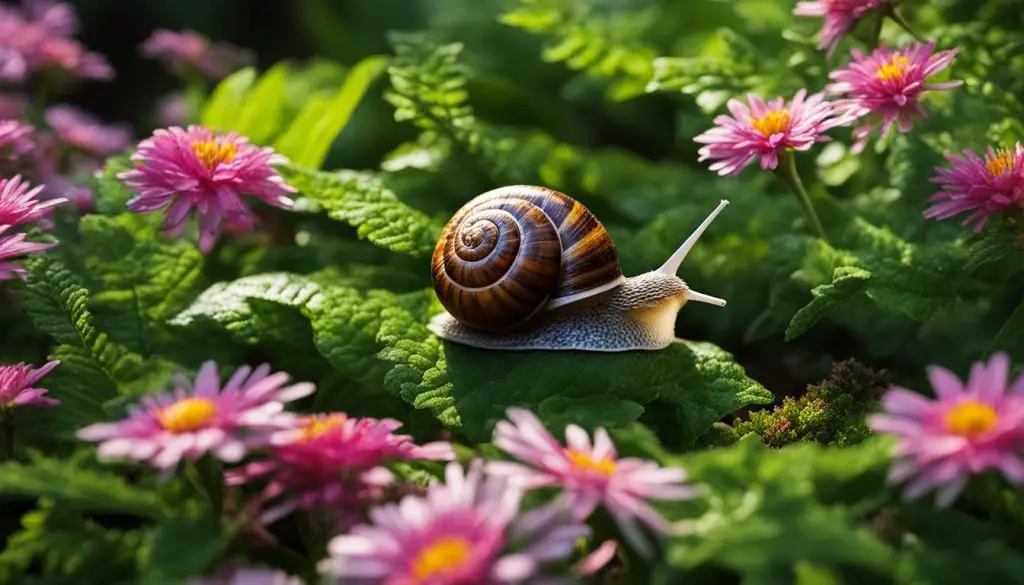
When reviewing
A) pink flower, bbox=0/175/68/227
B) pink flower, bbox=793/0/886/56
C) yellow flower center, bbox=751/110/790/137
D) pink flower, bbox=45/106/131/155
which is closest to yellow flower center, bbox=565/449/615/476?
yellow flower center, bbox=751/110/790/137

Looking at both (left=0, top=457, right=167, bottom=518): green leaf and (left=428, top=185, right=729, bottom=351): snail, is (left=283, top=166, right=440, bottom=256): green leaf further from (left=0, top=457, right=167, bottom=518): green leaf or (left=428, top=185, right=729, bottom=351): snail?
(left=0, top=457, right=167, bottom=518): green leaf

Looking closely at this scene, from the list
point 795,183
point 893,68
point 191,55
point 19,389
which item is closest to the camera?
point 19,389

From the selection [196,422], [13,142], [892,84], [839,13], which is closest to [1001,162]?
[892,84]

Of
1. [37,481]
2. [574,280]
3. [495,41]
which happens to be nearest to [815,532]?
[574,280]

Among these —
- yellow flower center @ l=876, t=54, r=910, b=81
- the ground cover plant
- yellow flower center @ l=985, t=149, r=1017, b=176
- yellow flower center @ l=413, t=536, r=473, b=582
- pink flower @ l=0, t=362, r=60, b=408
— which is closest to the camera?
yellow flower center @ l=413, t=536, r=473, b=582

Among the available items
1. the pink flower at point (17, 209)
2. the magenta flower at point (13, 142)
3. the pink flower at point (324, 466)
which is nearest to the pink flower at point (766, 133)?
the pink flower at point (324, 466)

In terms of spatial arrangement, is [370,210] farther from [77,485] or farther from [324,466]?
[77,485]
